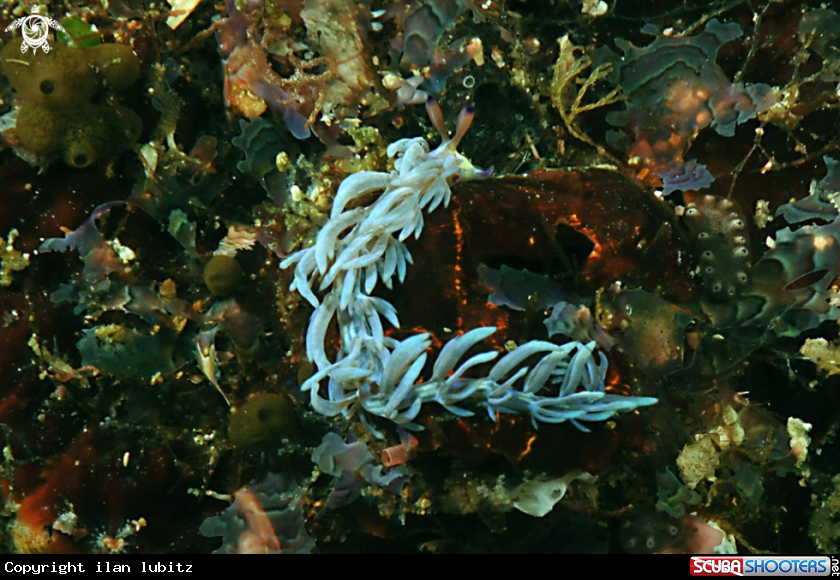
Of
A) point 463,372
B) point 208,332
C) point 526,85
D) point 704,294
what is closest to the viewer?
point 463,372

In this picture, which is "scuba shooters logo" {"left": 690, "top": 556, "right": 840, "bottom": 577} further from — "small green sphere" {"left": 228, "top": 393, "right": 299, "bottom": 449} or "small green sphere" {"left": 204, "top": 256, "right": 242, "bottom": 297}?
"small green sphere" {"left": 204, "top": 256, "right": 242, "bottom": 297}

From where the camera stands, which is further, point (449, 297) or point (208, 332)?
point (208, 332)

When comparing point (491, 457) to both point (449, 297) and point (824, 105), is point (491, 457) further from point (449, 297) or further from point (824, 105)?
point (824, 105)

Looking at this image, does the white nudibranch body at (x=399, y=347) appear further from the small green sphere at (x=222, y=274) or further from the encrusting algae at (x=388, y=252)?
the small green sphere at (x=222, y=274)

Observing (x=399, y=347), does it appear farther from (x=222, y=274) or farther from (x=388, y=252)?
(x=222, y=274)

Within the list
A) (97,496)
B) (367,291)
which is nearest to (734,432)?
(367,291)

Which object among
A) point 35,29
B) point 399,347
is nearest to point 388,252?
point 399,347

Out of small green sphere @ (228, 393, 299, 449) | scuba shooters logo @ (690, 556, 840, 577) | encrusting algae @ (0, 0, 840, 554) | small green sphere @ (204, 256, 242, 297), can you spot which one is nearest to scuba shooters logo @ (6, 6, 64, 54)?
encrusting algae @ (0, 0, 840, 554)
